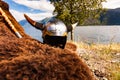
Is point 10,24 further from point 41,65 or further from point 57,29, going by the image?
point 41,65

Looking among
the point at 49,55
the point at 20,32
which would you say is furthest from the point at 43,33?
the point at 49,55

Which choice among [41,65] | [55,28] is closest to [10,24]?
[55,28]

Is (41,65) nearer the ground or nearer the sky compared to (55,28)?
nearer the ground

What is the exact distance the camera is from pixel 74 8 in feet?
Result: 156

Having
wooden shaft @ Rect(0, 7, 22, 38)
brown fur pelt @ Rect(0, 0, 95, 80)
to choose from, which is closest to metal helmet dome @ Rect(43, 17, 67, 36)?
wooden shaft @ Rect(0, 7, 22, 38)

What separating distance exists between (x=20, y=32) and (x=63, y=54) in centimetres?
178

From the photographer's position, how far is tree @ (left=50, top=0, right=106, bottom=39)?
1833 inches

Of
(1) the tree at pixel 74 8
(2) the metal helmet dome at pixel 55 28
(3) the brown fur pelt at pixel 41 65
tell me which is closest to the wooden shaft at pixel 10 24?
(2) the metal helmet dome at pixel 55 28

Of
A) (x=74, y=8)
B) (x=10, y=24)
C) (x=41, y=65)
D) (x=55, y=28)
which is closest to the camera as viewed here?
(x=41, y=65)

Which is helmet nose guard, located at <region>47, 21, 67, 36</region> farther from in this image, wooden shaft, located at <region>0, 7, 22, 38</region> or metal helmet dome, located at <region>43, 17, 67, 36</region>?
wooden shaft, located at <region>0, 7, 22, 38</region>

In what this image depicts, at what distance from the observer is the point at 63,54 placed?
3.63m

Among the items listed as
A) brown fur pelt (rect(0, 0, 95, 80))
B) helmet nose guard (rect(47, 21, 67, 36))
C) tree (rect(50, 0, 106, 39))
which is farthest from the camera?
tree (rect(50, 0, 106, 39))

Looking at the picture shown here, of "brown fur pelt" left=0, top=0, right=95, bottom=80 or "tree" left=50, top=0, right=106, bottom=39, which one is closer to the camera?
"brown fur pelt" left=0, top=0, right=95, bottom=80

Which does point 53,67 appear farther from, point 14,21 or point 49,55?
point 14,21
